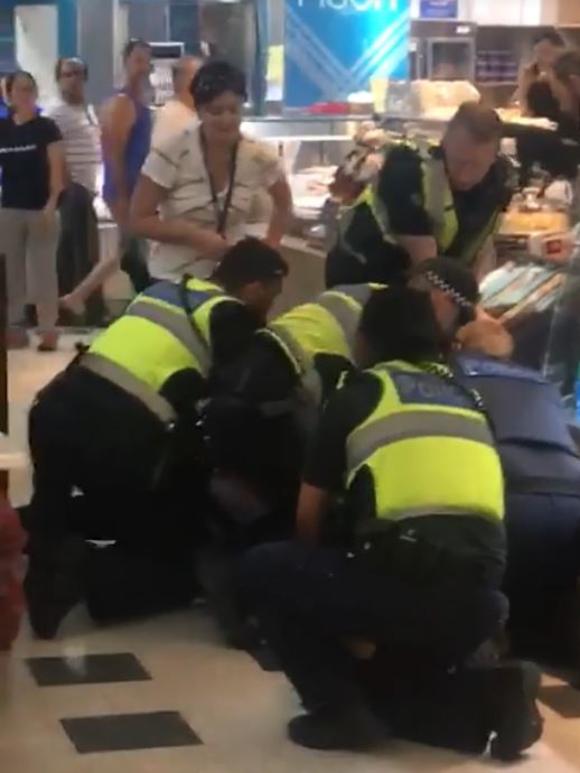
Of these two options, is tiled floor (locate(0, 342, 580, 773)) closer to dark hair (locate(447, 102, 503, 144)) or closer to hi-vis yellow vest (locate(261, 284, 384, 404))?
hi-vis yellow vest (locate(261, 284, 384, 404))

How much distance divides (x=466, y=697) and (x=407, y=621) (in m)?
0.27

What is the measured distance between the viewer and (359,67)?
10969 mm

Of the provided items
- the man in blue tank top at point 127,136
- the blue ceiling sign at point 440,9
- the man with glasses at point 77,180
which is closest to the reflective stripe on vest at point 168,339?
the man in blue tank top at point 127,136

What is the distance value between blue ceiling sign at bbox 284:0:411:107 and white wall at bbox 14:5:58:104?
1.97m

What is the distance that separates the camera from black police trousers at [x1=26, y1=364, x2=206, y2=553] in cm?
481

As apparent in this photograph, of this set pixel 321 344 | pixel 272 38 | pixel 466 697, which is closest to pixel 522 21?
pixel 272 38

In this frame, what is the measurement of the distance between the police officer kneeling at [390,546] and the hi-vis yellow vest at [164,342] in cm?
85

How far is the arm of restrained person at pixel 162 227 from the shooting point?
5566 mm

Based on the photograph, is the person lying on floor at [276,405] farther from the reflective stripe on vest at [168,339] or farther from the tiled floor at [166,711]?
the tiled floor at [166,711]

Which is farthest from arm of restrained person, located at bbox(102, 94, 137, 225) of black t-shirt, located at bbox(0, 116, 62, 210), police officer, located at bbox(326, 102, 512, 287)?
police officer, located at bbox(326, 102, 512, 287)

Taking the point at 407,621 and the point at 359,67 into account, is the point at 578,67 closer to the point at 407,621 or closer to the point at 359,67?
the point at 407,621

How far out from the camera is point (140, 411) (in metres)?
4.80

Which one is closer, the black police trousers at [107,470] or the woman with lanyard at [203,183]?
the black police trousers at [107,470]

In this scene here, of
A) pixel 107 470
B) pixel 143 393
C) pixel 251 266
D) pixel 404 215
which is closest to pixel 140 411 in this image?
pixel 143 393
